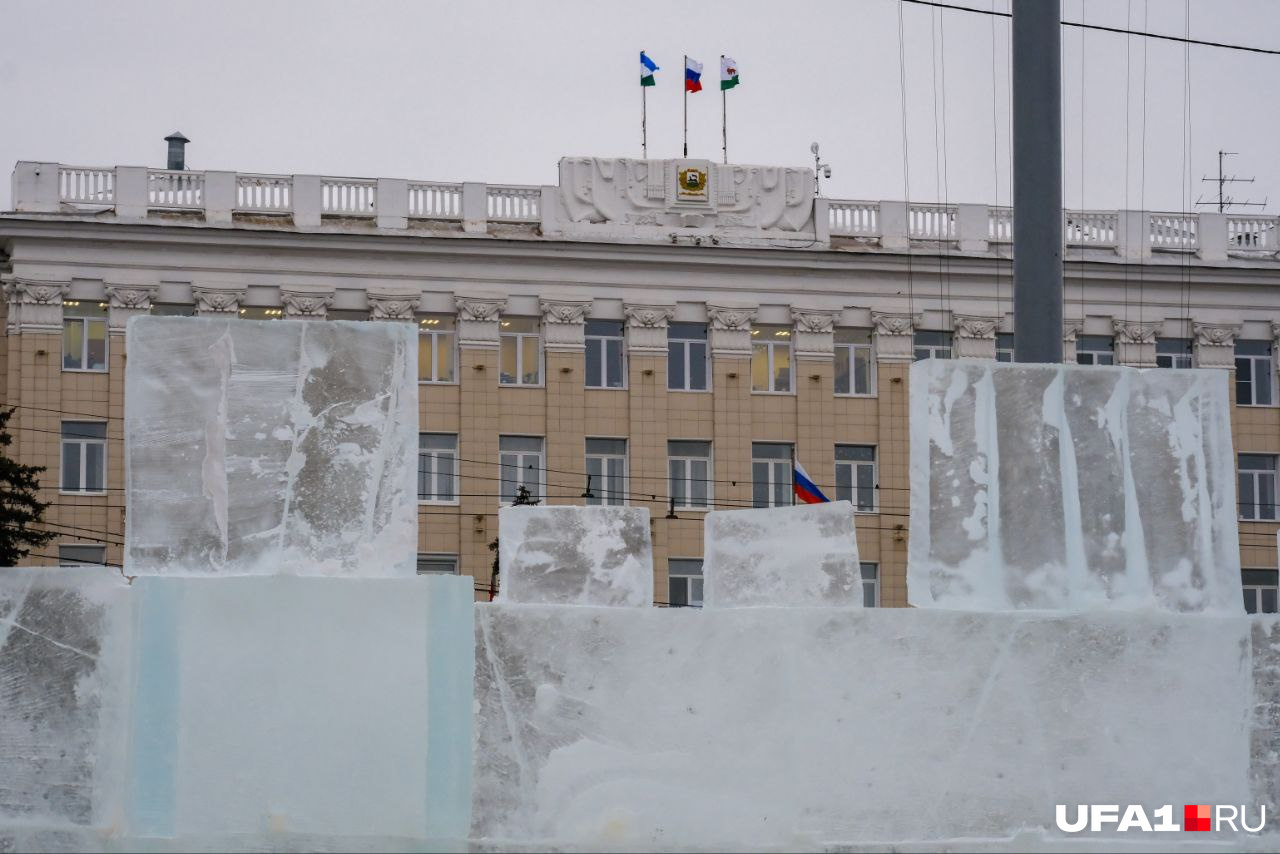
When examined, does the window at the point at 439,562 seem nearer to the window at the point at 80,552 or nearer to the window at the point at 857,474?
the window at the point at 80,552

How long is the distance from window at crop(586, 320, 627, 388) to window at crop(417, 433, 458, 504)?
307cm

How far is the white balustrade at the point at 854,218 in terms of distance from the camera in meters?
44.4

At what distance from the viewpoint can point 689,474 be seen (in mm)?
42844

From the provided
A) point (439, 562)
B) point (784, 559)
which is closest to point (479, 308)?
point (439, 562)

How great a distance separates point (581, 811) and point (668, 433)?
34.2 meters

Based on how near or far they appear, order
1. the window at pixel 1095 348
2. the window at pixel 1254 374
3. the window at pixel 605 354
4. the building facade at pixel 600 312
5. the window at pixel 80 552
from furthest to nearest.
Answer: the window at pixel 1095 348 < the window at pixel 1254 374 < the window at pixel 605 354 < the building facade at pixel 600 312 < the window at pixel 80 552

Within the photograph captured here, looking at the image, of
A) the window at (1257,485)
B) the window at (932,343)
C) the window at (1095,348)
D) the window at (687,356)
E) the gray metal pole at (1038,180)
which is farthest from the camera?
the window at (1095,348)

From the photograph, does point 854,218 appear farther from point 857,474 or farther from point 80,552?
point 80,552

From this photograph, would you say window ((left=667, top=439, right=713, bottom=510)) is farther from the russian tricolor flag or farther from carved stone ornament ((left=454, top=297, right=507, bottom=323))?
carved stone ornament ((left=454, top=297, right=507, bottom=323))

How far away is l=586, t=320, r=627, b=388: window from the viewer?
43.1 meters

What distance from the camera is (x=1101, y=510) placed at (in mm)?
9297

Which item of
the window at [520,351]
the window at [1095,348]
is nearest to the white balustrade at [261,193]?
the window at [520,351]

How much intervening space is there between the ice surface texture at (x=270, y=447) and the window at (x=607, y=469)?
33254mm

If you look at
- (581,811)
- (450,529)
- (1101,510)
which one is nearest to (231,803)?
(581,811)
